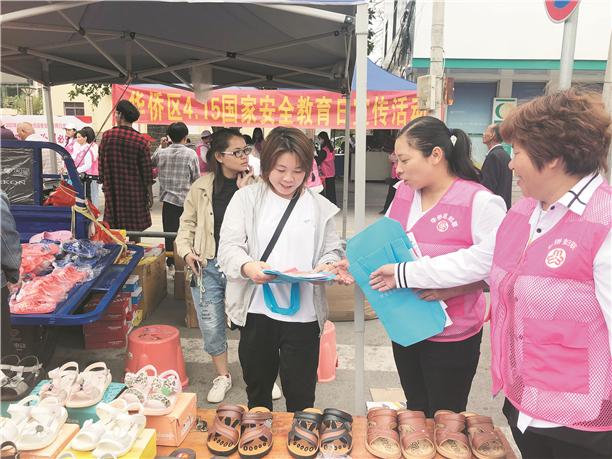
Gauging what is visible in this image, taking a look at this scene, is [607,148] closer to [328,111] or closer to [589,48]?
[328,111]

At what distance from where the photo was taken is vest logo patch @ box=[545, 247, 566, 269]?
1.28m

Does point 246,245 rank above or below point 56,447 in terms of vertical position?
above

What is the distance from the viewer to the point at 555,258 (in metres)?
1.29

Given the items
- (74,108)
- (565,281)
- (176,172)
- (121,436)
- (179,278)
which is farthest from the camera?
(74,108)

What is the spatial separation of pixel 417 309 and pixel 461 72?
1090 centimetres

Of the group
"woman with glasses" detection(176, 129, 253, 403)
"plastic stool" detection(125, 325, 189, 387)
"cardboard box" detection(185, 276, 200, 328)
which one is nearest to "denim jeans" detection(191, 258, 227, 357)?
"woman with glasses" detection(176, 129, 253, 403)

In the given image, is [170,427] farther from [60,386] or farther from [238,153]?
[238,153]

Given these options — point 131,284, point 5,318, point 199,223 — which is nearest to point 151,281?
point 131,284

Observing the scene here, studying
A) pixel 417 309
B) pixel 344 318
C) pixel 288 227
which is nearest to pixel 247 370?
pixel 288 227

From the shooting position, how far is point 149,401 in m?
1.78

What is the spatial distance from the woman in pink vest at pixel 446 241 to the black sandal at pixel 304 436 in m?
0.54

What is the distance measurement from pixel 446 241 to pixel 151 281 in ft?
11.6

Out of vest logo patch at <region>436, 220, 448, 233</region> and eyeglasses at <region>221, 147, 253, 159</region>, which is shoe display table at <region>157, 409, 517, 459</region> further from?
eyeglasses at <region>221, 147, 253, 159</region>

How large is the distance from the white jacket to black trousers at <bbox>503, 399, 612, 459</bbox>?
99 cm
